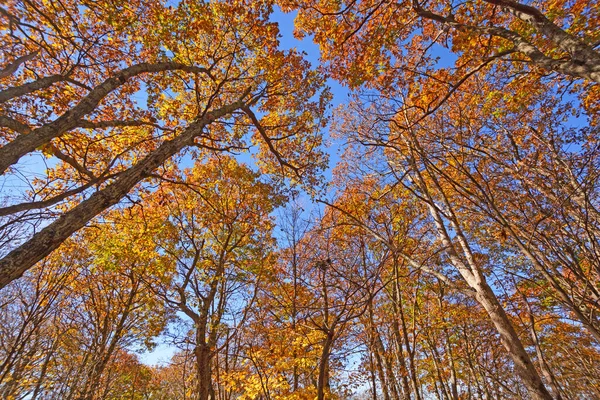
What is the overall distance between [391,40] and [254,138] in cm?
524

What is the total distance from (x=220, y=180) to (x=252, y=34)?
198 inches

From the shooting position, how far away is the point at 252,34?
6805 mm

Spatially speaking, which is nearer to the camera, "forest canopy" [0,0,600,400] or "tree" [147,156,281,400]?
"forest canopy" [0,0,600,400]

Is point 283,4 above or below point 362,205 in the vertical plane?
above

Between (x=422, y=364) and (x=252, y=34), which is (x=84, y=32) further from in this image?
(x=422, y=364)

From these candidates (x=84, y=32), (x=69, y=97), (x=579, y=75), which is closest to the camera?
(x=579, y=75)

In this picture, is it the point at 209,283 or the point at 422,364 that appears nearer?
the point at 209,283

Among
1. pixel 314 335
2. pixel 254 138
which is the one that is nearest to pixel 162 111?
pixel 254 138

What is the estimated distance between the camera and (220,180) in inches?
388

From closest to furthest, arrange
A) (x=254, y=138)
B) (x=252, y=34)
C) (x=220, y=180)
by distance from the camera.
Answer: (x=252, y=34)
(x=254, y=138)
(x=220, y=180)

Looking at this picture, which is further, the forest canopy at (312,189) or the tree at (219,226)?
the tree at (219,226)

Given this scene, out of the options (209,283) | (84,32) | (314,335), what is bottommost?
(314,335)

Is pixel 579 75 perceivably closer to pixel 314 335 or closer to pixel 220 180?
pixel 314 335

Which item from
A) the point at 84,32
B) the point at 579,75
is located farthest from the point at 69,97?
the point at 579,75
